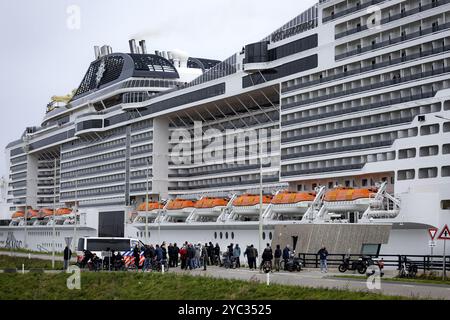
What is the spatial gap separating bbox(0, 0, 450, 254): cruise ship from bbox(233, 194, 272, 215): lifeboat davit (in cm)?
15

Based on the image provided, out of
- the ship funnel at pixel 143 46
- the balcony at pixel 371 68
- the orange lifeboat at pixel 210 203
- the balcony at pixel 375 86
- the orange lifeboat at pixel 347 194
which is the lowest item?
the orange lifeboat at pixel 210 203

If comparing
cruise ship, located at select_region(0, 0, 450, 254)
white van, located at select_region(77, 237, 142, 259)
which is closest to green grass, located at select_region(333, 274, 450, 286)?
cruise ship, located at select_region(0, 0, 450, 254)

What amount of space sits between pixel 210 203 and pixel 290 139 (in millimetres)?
11232

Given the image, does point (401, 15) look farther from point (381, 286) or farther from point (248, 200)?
point (381, 286)

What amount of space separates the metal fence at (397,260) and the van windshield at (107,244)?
12.4 meters

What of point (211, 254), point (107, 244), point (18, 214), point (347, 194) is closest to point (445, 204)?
point (347, 194)

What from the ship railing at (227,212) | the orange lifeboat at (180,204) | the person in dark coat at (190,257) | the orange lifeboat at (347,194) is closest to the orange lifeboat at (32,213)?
the orange lifeboat at (180,204)

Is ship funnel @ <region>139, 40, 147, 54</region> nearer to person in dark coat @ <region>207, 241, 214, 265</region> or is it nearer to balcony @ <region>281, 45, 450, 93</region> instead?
balcony @ <region>281, 45, 450, 93</region>

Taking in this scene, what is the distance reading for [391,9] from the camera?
66.1 metres

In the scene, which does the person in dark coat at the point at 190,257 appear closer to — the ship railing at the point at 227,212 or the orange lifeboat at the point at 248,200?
Answer: the orange lifeboat at the point at 248,200

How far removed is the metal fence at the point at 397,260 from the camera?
4819 cm

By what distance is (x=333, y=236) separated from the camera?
6191 centimetres

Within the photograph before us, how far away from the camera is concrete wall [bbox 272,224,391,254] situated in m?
58.3

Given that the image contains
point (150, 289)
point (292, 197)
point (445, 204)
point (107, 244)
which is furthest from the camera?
point (292, 197)
